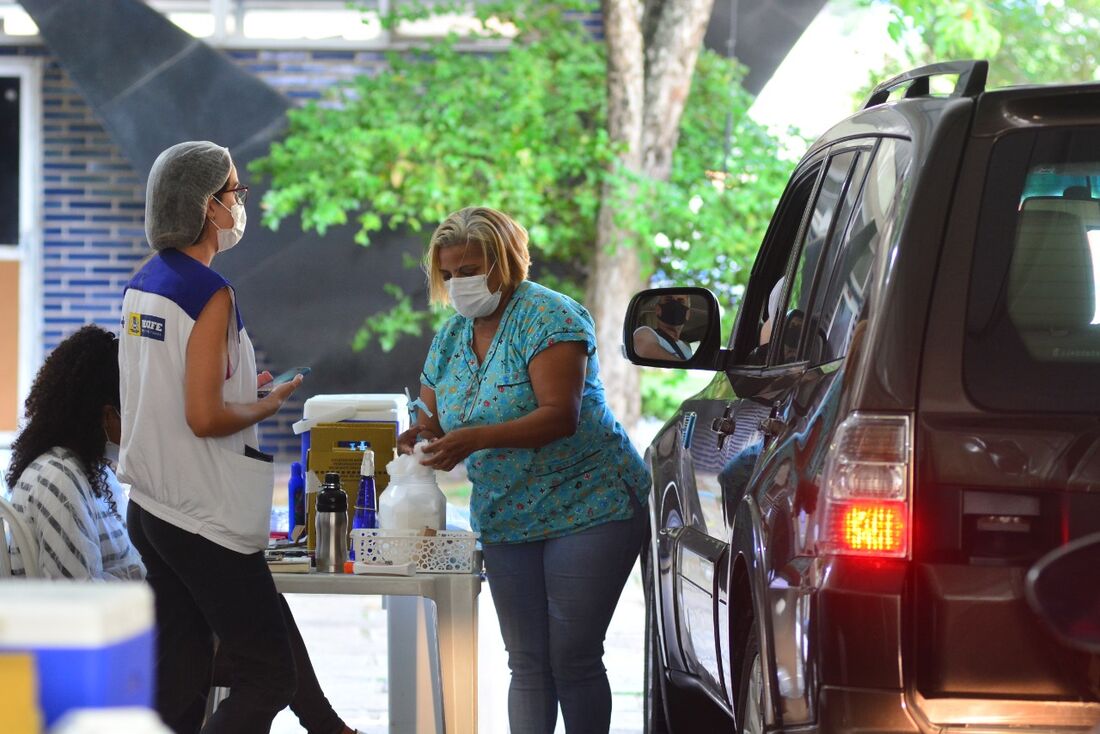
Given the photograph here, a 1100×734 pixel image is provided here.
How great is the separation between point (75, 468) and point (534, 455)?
123 cm

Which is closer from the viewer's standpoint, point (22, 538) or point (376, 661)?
point (22, 538)

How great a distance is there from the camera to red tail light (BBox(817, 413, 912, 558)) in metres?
2.34

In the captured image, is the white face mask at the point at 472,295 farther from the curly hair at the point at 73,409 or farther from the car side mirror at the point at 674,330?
the curly hair at the point at 73,409

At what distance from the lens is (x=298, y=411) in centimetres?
1307

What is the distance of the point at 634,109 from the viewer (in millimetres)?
12266

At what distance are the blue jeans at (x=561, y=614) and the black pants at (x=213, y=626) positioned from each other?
2.20ft

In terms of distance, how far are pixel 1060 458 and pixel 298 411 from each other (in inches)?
439

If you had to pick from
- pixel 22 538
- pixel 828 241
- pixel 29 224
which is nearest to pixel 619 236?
pixel 29 224

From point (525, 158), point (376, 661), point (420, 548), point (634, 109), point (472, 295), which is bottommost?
point (376, 661)

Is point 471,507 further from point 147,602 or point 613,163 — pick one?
point 613,163

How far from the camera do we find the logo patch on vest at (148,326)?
3611mm

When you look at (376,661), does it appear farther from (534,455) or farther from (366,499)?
(534,455)

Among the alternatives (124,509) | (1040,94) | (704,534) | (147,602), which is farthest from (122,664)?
(124,509)

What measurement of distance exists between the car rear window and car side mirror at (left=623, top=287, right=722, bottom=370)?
1269 millimetres
